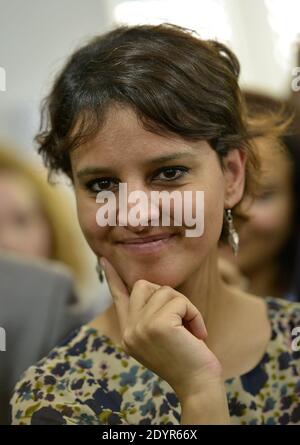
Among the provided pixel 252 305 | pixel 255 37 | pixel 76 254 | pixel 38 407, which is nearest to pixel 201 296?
pixel 252 305

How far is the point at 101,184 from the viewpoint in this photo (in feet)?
2.14

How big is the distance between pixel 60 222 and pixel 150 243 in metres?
0.67

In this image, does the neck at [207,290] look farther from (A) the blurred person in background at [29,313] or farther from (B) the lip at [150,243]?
(A) the blurred person in background at [29,313]

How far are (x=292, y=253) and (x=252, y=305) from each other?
0.45m

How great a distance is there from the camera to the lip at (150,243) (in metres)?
0.65

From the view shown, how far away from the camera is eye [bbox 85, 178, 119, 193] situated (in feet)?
2.10

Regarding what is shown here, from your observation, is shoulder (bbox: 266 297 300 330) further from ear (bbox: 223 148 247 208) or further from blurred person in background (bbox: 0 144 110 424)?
blurred person in background (bbox: 0 144 110 424)

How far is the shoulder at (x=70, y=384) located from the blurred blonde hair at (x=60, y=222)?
505 millimetres

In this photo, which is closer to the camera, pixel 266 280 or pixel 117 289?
pixel 117 289

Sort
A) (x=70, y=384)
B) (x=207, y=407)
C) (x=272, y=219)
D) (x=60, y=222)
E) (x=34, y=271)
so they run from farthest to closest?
(x=60, y=222)
(x=272, y=219)
(x=34, y=271)
(x=70, y=384)
(x=207, y=407)

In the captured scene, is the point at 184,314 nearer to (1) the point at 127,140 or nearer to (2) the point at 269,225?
(1) the point at 127,140

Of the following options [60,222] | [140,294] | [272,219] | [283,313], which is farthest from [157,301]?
[60,222]

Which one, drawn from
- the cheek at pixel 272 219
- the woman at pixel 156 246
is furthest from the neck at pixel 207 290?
the cheek at pixel 272 219

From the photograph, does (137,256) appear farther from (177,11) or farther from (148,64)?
(177,11)
